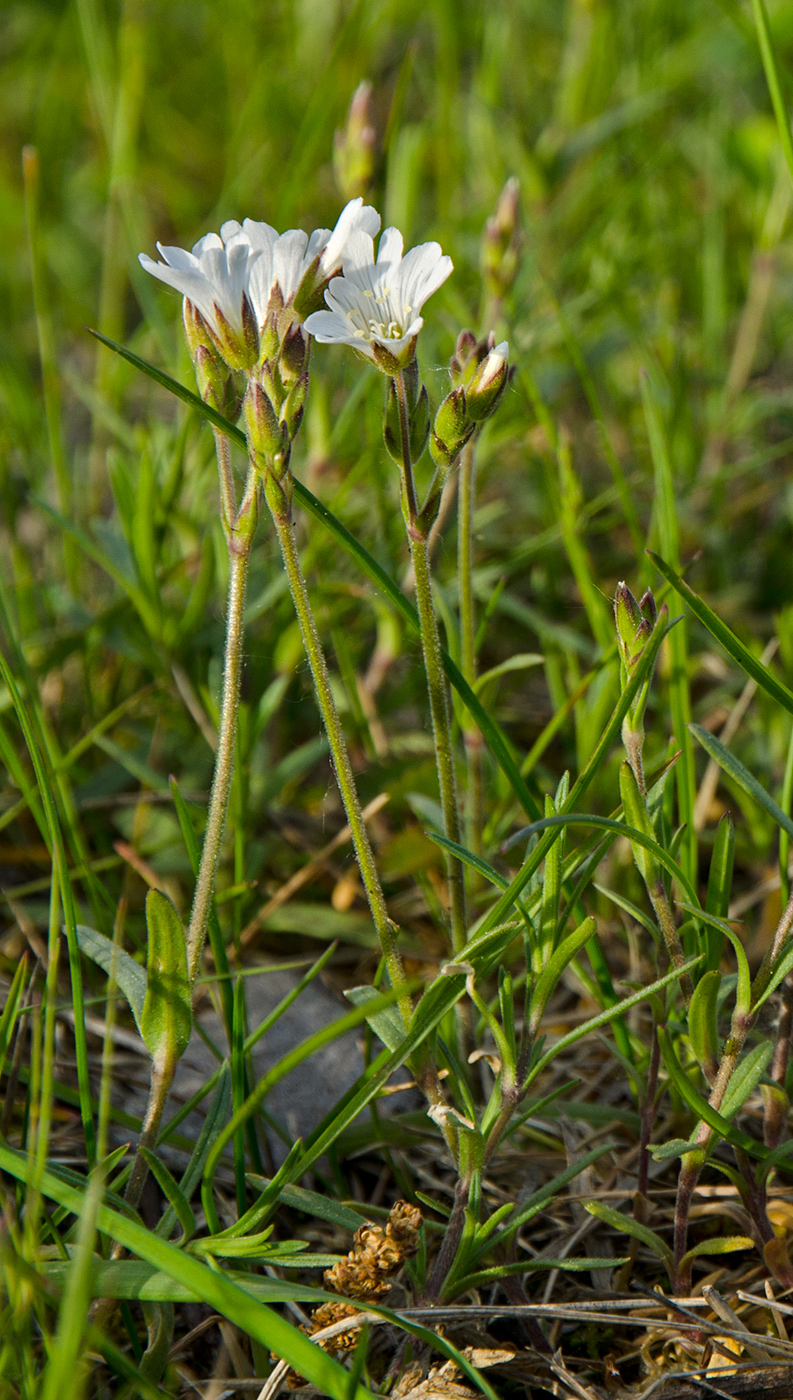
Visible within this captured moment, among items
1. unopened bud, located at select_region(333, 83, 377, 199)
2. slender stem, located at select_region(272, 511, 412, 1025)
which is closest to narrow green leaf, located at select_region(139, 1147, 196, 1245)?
slender stem, located at select_region(272, 511, 412, 1025)

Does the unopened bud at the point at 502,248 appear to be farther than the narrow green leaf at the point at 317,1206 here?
Yes

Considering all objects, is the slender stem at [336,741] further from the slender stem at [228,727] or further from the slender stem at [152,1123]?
the slender stem at [152,1123]

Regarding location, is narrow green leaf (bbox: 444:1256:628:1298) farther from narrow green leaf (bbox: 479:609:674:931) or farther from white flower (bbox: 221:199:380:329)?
white flower (bbox: 221:199:380:329)

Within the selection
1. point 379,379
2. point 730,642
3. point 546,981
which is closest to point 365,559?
point 730,642

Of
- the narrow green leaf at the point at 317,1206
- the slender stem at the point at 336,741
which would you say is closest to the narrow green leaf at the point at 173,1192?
the narrow green leaf at the point at 317,1206

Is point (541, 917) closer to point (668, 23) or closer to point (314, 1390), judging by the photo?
point (314, 1390)
